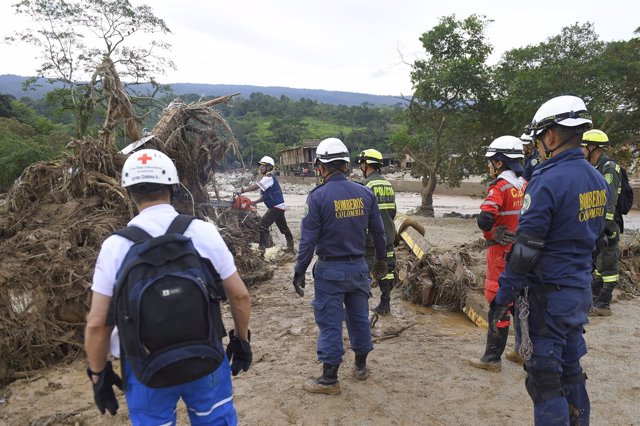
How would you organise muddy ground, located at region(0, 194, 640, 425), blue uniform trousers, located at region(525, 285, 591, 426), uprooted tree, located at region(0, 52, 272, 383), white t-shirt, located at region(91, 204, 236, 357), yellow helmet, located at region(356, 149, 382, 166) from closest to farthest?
white t-shirt, located at region(91, 204, 236, 357) < blue uniform trousers, located at region(525, 285, 591, 426) < muddy ground, located at region(0, 194, 640, 425) < uprooted tree, located at region(0, 52, 272, 383) < yellow helmet, located at region(356, 149, 382, 166)

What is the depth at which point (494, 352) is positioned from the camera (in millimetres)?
3891

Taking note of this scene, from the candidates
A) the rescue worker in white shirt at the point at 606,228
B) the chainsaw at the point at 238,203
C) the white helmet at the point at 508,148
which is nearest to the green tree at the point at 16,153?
the chainsaw at the point at 238,203

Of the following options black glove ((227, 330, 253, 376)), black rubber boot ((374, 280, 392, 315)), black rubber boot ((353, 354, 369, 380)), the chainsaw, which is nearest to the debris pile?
black rubber boot ((374, 280, 392, 315))

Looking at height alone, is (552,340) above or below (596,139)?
below

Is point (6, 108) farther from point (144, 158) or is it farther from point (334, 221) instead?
point (144, 158)

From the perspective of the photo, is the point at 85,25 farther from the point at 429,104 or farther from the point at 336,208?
the point at 336,208

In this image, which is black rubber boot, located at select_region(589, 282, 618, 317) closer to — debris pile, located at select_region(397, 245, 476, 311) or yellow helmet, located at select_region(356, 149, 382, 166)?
debris pile, located at select_region(397, 245, 476, 311)

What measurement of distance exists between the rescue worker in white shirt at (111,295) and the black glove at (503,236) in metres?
2.49

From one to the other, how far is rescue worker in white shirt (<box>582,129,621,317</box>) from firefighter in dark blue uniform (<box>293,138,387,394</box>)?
295 cm

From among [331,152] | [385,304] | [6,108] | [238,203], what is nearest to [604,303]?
[385,304]

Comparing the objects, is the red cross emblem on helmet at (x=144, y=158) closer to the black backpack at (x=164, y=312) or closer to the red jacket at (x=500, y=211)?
the black backpack at (x=164, y=312)

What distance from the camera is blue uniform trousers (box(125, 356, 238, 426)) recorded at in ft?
6.35

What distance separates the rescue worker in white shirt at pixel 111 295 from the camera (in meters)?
1.89

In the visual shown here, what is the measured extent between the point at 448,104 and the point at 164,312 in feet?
51.2
